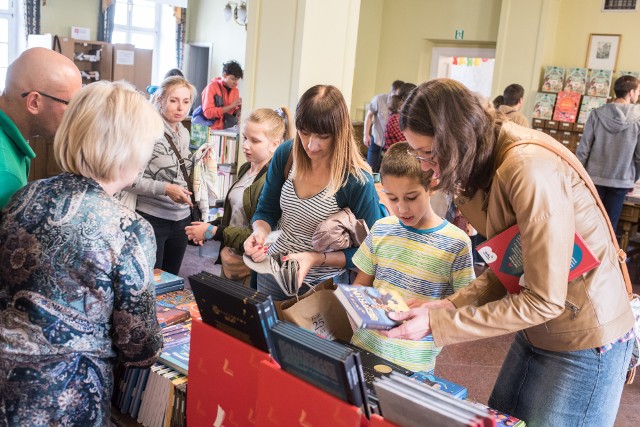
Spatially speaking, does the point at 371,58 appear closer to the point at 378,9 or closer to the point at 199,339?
the point at 378,9

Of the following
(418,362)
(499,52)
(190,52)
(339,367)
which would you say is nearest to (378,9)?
(499,52)

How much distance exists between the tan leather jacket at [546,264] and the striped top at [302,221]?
0.82m

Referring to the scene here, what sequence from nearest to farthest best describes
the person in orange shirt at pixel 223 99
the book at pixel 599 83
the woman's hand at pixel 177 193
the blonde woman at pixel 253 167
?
the blonde woman at pixel 253 167 < the woman's hand at pixel 177 193 < the person in orange shirt at pixel 223 99 < the book at pixel 599 83

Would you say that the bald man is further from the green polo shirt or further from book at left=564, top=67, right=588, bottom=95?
book at left=564, top=67, right=588, bottom=95

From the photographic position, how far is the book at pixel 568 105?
345 inches

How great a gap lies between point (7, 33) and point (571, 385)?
1217 cm

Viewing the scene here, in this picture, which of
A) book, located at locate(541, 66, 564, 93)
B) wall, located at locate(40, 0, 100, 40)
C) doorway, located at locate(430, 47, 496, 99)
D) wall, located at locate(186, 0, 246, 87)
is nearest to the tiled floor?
A: book, located at locate(541, 66, 564, 93)

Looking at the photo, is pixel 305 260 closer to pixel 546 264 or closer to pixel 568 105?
pixel 546 264

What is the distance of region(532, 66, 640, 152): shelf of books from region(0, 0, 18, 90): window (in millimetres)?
8856

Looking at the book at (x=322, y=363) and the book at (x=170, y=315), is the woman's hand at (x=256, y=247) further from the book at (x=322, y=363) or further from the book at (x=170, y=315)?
the book at (x=322, y=363)

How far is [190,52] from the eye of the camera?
1333 cm

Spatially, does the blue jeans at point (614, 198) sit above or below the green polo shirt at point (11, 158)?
below

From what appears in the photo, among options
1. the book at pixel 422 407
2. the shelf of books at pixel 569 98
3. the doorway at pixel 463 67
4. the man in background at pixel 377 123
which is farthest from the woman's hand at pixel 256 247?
the doorway at pixel 463 67

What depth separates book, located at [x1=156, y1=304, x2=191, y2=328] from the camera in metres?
2.18
